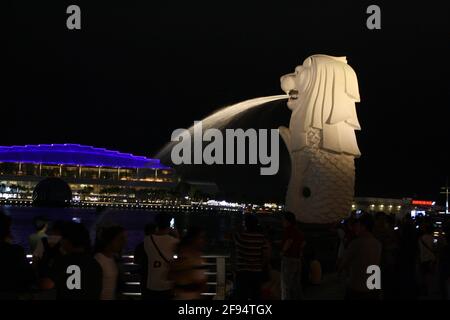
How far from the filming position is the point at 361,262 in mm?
6941

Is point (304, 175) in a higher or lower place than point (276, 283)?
higher

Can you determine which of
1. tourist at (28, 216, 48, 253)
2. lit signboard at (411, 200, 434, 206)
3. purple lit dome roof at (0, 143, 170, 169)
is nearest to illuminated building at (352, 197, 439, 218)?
lit signboard at (411, 200, 434, 206)

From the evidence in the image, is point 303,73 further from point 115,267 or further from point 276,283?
point 115,267

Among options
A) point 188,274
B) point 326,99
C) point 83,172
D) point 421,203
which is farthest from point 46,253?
point 83,172

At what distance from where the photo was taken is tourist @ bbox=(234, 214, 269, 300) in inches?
308

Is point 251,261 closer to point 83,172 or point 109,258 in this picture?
point 109,258

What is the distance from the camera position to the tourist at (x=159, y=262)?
6855 mm

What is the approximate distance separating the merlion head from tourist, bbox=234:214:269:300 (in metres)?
11.1

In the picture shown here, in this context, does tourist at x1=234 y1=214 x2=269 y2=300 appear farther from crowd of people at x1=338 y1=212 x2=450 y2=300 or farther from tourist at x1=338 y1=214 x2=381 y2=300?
tourist at x1=338 y1=214 x2=381 y2=300

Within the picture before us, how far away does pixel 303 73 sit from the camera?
747 inches

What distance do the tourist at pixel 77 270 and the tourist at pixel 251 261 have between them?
2.88 m

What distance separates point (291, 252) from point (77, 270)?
13.6 feet
